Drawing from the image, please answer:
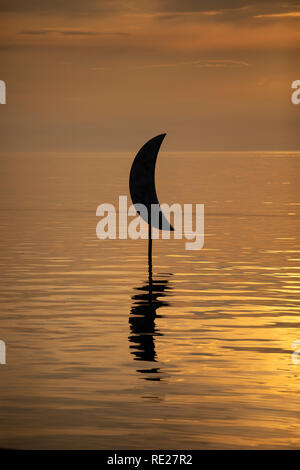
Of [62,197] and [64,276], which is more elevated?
[62,197]

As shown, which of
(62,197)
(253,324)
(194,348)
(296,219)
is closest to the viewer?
(194,348)

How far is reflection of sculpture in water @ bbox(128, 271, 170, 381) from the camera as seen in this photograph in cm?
2262

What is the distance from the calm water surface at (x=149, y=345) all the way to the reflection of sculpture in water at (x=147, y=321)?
63mm

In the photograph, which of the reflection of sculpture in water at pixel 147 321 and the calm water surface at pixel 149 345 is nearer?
the calm water surface at pixel 149 345

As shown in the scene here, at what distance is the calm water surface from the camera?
17047 mm

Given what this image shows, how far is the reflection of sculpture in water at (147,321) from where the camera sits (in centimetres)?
2262

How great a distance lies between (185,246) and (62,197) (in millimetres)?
49277

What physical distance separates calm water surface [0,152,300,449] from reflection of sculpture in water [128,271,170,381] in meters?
0.06

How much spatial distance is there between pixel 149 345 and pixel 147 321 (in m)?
3.36

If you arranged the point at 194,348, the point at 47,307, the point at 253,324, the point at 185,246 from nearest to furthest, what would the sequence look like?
the point at 194,348 < the point at 253,324 < the point at 47,307 < the point at 185,246

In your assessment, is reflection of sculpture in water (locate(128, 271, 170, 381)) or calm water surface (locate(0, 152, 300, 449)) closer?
calm water surface (locate(0, 152, 300, 449))

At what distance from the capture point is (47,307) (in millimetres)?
30141
